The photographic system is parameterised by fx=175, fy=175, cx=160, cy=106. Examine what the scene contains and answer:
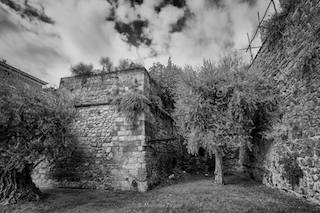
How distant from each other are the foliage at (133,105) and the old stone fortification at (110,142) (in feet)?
0.68

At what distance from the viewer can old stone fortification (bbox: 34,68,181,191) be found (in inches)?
261

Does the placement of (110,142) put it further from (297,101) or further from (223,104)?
(297,101)

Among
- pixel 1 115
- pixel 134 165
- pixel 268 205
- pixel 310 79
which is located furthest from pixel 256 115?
pixel 1 115

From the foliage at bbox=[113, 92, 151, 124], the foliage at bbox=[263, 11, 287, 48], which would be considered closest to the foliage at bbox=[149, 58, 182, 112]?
the foliage at bbox=[113, 92, 151, 124]

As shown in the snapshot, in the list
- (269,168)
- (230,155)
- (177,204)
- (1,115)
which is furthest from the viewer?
(230,155)

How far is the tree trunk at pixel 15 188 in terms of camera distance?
16.9 ft

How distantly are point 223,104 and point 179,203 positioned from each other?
12.2 ft

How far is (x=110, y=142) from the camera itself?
7078 millimetres

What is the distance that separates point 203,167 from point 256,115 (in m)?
5.34

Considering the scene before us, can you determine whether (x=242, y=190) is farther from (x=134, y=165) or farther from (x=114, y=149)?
(x=114, y=149)

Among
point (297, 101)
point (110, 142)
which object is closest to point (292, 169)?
point (297, 101)

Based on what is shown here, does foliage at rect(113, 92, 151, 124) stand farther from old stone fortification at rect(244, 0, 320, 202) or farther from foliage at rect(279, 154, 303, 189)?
foliage at rect(279, 154, 303, 189)

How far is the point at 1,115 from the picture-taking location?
4.80 meters

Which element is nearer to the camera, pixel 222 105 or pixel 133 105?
pixel 222 105
